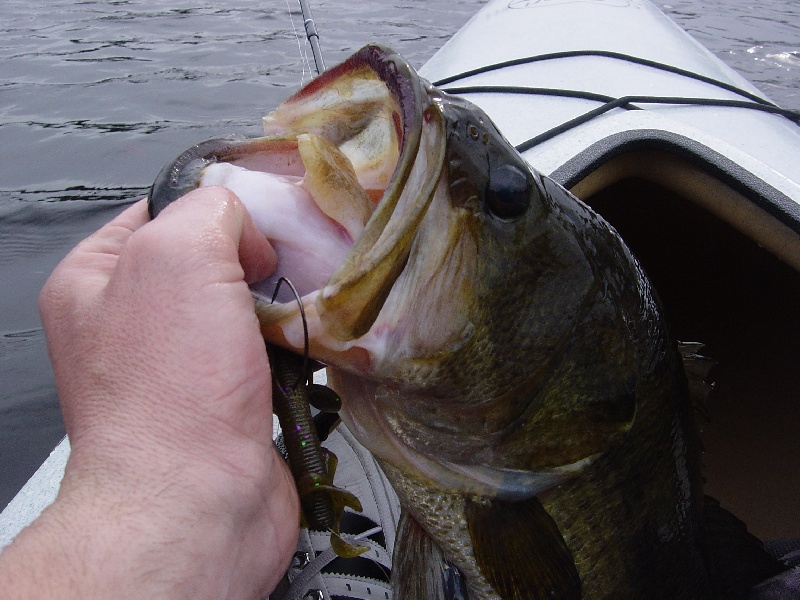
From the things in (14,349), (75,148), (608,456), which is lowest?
(14,349)

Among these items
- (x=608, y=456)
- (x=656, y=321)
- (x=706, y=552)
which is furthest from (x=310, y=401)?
(x=706, y=552)

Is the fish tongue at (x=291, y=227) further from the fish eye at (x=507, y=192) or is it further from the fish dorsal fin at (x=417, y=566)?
the fish dorsal fin at (x=417, y=566)

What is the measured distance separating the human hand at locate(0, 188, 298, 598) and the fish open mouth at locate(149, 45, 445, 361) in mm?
94

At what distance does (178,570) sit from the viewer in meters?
0.93

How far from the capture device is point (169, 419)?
38.2 inches

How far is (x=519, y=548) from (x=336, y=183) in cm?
84

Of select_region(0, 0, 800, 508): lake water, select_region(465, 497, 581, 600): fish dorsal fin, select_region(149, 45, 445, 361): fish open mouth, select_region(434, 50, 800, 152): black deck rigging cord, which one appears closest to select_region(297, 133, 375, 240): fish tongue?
select_region(149, 45, 445, 361): fish open mouth

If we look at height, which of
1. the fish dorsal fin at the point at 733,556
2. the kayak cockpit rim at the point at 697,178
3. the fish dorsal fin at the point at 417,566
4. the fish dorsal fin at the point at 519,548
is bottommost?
the fish dorsal fin at the point at 733,556

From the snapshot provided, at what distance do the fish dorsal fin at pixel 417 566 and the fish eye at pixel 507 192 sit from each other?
0.77 metres

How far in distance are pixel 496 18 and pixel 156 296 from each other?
596 centimetres

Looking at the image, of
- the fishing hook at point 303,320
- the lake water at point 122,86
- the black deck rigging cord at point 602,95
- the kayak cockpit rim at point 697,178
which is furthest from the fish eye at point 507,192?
the lake water at point 122,86

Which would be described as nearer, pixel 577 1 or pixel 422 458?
pixel 422 458

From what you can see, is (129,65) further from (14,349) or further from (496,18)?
→ (14,349)

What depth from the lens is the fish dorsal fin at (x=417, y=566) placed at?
5.18 feet
